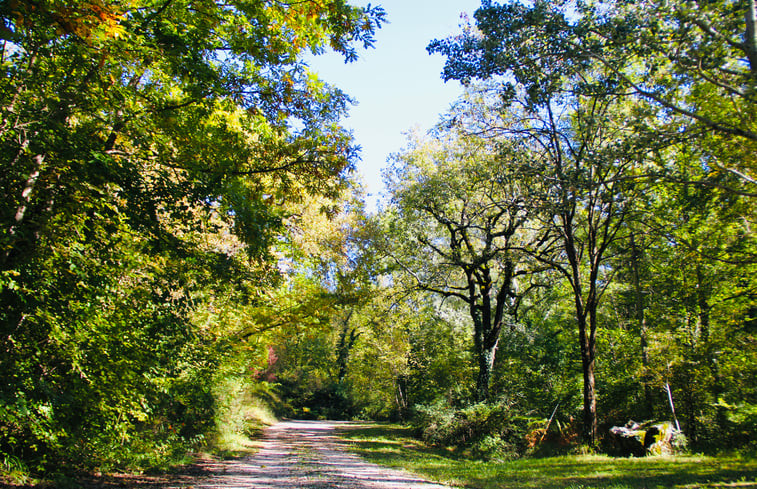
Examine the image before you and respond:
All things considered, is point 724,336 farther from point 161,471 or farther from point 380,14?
point 161,471

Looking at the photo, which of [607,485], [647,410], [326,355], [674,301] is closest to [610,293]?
[674,301]

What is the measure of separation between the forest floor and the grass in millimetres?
1085

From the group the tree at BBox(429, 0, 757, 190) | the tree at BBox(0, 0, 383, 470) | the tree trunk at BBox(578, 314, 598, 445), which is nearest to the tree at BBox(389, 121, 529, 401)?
the tree trunk at BBox(578, 314, 598, 445)

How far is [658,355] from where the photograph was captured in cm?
1313

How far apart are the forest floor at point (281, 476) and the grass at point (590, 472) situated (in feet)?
3.56

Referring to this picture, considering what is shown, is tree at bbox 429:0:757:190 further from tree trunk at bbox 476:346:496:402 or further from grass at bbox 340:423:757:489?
tree trunk at bbox 476:346:496:402

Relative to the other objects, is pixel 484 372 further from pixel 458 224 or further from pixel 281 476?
pixel 281 476

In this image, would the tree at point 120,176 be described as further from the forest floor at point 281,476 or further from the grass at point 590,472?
the grass at point 590,472

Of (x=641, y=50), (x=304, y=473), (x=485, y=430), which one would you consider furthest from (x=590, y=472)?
(x=641, y=50)

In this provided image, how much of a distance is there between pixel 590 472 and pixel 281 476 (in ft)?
23.0

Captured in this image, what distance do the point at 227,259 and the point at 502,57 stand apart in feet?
21.3

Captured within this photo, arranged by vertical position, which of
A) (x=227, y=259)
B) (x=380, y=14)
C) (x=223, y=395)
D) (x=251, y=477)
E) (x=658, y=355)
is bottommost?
(x=251, y=477)

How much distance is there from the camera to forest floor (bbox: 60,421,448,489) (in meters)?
7.37

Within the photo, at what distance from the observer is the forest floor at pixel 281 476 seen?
7.37m
